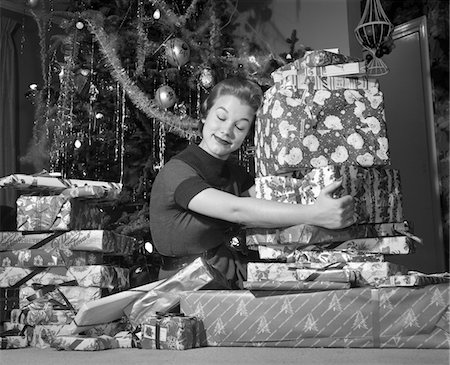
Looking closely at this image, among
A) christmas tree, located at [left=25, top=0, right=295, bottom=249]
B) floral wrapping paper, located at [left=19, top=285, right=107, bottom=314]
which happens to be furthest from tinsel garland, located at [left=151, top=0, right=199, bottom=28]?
floral wrapping paper, located at [left=19, top=285, right=107, bottom=314]

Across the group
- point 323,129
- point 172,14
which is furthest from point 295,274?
point 172,14

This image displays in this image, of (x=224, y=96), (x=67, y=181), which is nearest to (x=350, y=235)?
(x=224, y=96)

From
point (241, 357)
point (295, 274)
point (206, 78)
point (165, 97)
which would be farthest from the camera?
point (206, 78)

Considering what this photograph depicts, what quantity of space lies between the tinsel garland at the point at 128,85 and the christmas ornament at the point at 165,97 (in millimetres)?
33

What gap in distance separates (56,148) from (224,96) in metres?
1.41

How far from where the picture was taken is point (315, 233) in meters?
1.56

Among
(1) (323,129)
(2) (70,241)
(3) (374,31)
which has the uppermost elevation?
(3) (374,31)

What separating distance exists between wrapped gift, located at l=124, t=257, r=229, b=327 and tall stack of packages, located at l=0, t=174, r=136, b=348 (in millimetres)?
324

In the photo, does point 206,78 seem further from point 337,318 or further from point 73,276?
point 337,318

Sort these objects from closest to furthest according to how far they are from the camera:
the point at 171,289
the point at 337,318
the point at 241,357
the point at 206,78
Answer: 1. the point at 241,357
2. the point at 337,318
3. the point at 171,289
4. the point at 206,78

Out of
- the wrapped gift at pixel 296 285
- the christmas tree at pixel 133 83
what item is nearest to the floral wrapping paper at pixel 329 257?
the wrapped gift at pixel 296 285

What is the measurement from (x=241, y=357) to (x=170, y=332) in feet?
0.66

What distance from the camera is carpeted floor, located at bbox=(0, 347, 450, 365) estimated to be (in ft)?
3.75

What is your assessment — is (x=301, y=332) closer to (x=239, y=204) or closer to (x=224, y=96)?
(x=239, y=204)
